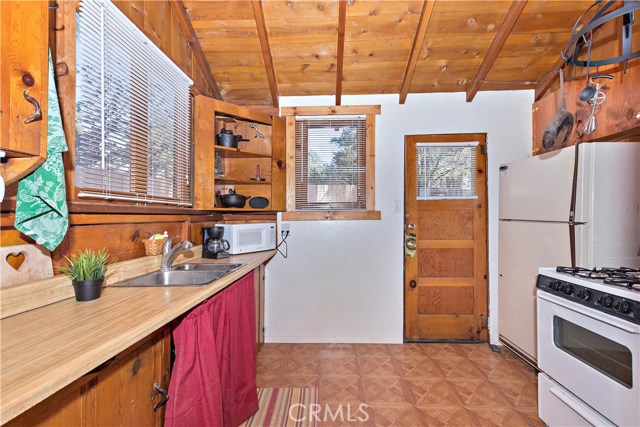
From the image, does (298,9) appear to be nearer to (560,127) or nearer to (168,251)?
(168,251)

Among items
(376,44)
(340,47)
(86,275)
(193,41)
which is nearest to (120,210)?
(86,275)

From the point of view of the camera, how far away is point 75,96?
1259 millimetres

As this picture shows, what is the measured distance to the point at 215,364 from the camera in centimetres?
135

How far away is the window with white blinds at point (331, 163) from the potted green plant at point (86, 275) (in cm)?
195

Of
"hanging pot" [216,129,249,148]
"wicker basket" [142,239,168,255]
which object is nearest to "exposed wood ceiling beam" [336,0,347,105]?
"hanging pot" [216,129,249,148]

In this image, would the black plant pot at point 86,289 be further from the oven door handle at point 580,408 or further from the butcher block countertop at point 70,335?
the oven door handle at point 580,408

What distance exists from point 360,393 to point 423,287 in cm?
128

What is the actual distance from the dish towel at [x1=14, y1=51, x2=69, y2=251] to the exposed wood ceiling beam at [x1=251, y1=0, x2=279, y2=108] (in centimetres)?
158

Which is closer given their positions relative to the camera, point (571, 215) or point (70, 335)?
point (70, 335)

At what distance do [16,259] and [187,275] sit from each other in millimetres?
864

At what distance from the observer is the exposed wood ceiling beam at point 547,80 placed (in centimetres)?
250

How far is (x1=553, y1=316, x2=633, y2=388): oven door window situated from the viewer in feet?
4.00

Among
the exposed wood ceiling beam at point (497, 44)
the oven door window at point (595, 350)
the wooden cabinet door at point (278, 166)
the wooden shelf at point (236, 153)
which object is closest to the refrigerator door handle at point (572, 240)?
the oven door window at point (595, 350)

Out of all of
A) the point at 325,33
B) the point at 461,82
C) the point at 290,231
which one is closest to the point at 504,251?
the point at 461,82
